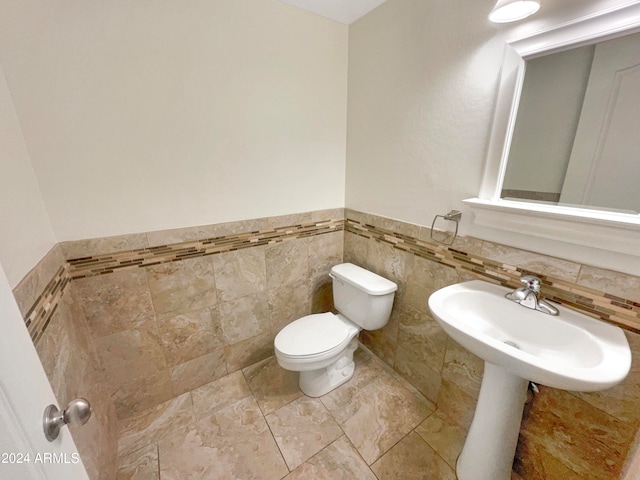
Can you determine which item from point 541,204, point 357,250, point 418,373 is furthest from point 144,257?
point 541,204

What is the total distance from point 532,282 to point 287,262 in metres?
1.28

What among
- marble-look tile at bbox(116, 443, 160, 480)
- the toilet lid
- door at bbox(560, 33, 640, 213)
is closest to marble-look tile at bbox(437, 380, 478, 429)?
the toilet lid

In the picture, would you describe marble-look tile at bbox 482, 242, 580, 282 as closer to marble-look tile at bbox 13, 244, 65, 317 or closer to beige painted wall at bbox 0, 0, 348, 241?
beige painted wall at bbox 0, 0, 348, 241

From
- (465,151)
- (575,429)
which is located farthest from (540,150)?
(575,429)

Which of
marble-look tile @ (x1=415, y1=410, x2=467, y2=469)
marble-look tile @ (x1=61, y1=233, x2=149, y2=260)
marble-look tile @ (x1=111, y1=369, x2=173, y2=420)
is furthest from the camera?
marble-look tile @ (x1=111, y1=369, x2=173, y2=420)

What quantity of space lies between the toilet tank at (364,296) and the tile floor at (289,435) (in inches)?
17.2

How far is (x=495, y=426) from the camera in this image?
40.3 inches

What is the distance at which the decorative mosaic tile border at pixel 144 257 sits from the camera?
851 mm

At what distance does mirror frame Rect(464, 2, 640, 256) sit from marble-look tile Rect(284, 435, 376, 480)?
1237mm

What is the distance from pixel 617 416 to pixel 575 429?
158 mm

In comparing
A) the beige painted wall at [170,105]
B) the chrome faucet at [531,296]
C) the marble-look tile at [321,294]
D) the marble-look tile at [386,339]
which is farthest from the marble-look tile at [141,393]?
the chrome faucet at [531,296]

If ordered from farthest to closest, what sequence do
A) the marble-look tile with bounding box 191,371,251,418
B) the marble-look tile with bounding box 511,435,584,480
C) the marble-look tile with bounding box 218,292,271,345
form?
the marble-look tile with bounding box 218,292,271,345 < the marble-look tile with bounding box 191,371,251,418 < the marble-look tile with bounding box 511,435,584,480

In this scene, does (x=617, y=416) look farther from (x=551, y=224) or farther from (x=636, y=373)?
(x=551, y=224)

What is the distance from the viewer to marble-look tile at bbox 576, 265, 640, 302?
81 centimetres
